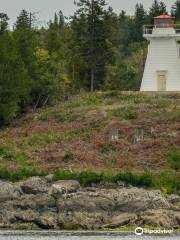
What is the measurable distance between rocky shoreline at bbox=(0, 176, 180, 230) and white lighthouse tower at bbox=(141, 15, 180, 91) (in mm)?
→ 21944

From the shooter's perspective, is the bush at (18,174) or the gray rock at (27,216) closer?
the gray rock at (27,216)

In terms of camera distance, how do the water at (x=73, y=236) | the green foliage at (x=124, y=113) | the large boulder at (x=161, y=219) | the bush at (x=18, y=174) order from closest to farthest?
1. the water at (x=73, y=236)
2. the large boulder at (x=161, y=219)
3. the bush at (x=18, y=174)
4. the green foliage at (x=124, y=113)

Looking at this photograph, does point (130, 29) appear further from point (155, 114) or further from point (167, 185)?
point (167, 185)

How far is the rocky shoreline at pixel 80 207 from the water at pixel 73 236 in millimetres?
1656

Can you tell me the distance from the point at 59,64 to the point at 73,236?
37.3m

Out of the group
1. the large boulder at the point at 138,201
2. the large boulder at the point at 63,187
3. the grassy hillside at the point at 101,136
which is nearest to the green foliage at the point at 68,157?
the grassy hillside at the point at 101,136

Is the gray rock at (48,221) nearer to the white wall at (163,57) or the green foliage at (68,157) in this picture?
the green foliage at (68,157)

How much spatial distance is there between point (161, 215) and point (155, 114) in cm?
2043

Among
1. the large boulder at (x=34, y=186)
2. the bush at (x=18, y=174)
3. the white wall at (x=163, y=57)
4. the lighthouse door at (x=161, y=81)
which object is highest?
the white wall at (x=163, y=57)

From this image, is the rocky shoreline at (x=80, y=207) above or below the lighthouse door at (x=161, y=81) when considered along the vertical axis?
below

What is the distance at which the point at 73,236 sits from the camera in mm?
42438

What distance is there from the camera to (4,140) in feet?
205

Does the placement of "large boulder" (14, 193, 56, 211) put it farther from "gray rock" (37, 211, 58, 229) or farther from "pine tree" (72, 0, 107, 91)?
"pine tree" (72, 0, 107, 91)

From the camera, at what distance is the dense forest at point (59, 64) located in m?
66.9
